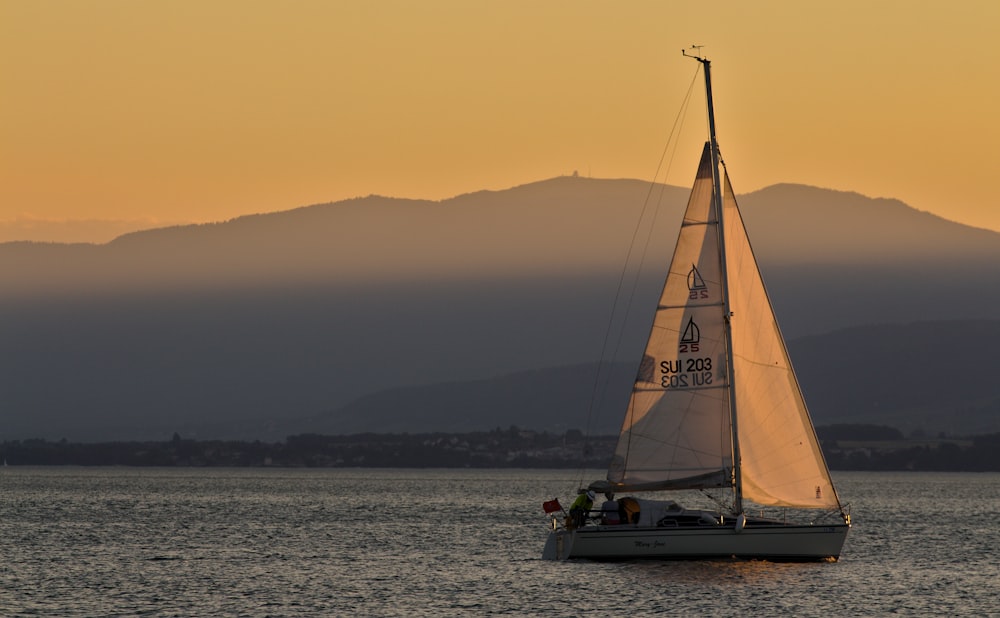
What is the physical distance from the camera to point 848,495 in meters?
195

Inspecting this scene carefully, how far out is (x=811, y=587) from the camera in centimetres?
6550

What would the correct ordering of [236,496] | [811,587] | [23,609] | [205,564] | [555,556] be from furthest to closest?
1. [236,496]
2. [205,564]
3. [555,556]
4. [811,587]
5. [23,609]

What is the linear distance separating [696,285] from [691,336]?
6.51 feet

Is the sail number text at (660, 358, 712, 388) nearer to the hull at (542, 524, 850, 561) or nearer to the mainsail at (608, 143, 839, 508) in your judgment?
the mainsail at (608, 143, 839, 508)

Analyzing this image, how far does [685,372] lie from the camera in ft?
223

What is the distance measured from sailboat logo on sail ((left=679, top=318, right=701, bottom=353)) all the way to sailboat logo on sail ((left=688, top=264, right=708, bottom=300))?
3.47 feet

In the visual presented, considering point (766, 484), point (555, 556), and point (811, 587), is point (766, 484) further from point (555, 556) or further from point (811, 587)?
point (555, 556)

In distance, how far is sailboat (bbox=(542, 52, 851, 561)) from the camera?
66.6 m

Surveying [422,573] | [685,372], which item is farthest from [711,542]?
[422,573]

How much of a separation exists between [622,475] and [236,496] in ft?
394

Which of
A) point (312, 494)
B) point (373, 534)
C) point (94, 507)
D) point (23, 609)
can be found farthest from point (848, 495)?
point (23, 609)

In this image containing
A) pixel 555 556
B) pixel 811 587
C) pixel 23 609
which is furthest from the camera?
pixel 555 556

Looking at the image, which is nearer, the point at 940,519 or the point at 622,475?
the point at 622,475

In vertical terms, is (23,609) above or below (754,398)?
below
